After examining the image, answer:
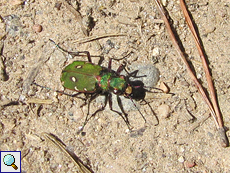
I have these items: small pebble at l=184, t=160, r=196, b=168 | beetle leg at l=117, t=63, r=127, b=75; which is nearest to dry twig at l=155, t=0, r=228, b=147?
small pebble at l=184, t=160, r=196, b=168

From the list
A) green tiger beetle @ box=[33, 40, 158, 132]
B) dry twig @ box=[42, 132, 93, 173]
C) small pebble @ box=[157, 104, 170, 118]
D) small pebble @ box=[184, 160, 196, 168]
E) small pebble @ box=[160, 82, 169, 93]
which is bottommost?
small pebble @ box=[184, 160, 196, 168]

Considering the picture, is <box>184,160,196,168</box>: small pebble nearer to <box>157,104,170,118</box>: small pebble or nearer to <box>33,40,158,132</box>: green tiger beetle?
<box>157,104,170,118</box>: small pebble

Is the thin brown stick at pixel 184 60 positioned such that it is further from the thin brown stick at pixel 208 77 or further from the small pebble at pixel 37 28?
the small pebble at pixel 37 28

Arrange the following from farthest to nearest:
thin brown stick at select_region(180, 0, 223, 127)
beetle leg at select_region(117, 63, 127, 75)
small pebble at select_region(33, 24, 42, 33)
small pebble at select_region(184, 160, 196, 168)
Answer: small pebble at select_region(33, 24, 42, 33)
beetle leg at select_region(117, 63, 127, 75)
thin brown stick at select_region(180, 0, 223, 127)
small pebble at select_region(184, 160, 196, 168)

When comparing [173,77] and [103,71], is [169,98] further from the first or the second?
[103,71]

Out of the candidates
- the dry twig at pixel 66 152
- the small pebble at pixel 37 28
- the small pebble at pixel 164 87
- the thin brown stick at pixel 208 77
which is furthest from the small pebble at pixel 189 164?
the small pebble at pixel 37 28
